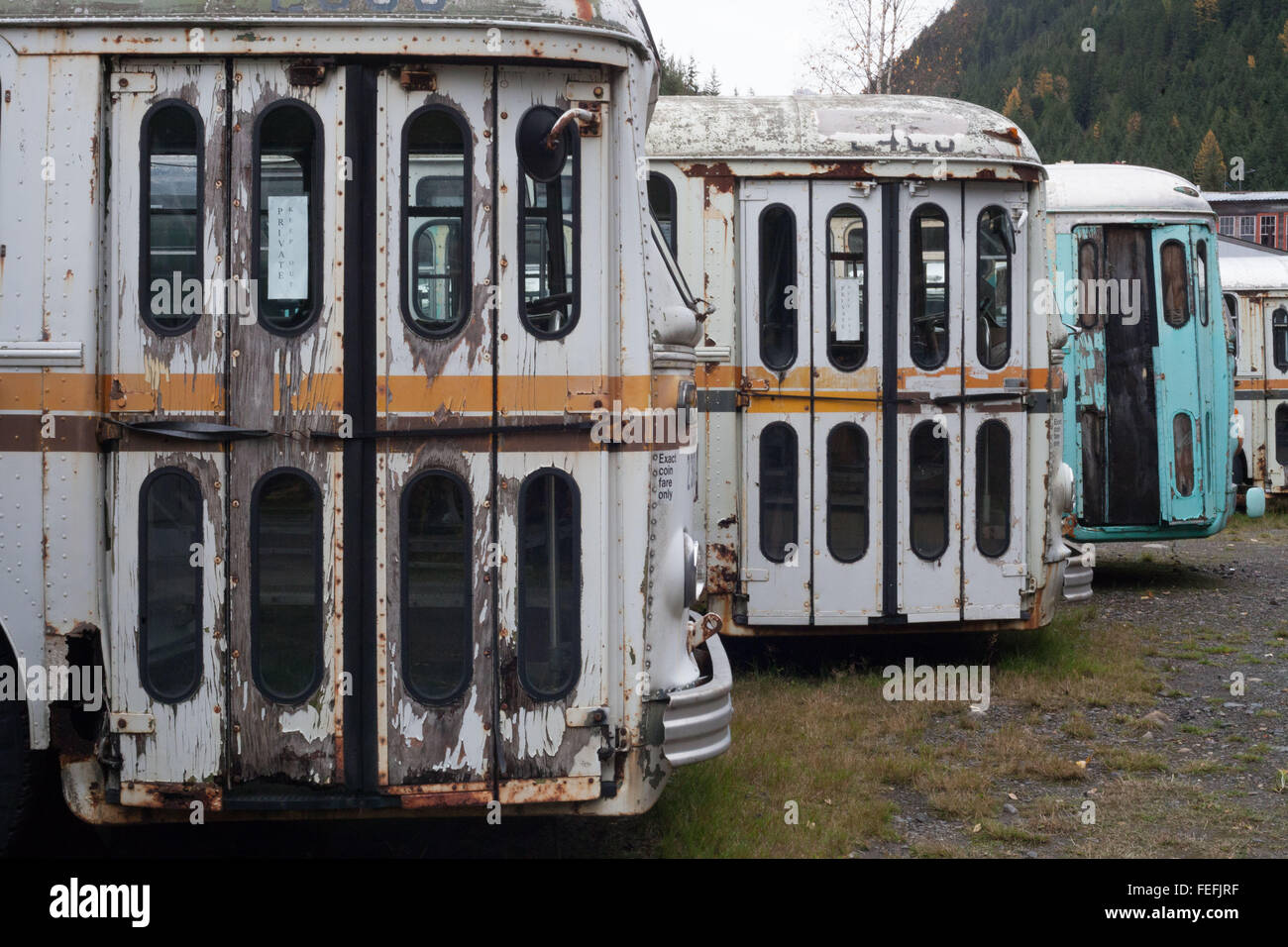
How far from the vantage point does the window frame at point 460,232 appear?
4.65m

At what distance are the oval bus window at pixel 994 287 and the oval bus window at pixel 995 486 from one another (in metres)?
0.43

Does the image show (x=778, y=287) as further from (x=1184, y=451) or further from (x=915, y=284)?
(x=1184, y=451)

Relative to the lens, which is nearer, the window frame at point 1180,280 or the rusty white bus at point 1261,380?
the window frame at point 1180,280

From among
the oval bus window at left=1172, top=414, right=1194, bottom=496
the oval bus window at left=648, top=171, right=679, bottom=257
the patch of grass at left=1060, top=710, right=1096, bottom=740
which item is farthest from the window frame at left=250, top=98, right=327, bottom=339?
the oval bus window at left=1172, top=414, right=1194, bottom=496

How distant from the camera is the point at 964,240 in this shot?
26.8 feet

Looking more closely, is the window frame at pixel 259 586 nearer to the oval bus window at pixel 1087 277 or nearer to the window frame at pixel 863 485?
the window frame at pixel 863 485

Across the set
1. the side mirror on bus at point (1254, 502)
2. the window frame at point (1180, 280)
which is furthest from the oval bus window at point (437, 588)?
the side mirror on bus at point (1254, 502)

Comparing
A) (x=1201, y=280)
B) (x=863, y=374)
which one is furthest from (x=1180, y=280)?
(x=863, y=374)

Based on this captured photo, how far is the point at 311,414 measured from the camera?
15.1 feet

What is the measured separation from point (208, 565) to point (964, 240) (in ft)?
17.3

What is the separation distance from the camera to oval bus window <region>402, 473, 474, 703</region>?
15.2ft

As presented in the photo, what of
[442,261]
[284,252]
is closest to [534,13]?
[442,261]

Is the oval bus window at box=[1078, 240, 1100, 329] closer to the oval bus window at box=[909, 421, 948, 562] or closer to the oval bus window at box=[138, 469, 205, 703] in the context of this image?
the oval bus window at box=[909, 421, 948, 562]
